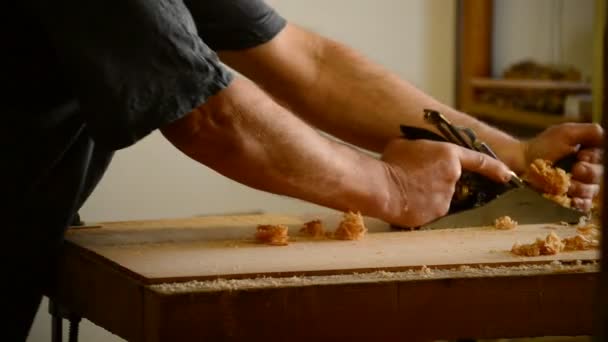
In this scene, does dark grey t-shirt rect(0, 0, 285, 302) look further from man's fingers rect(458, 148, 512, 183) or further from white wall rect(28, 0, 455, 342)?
white wall rect(28, 0, 455, 342)

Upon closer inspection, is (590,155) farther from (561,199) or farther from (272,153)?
(272,153)

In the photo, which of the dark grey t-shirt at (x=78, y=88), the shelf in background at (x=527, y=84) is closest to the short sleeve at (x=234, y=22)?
the dark grey t-shirt at (x=78, y=88)

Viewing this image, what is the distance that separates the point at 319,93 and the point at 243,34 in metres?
0.18

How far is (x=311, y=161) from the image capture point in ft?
3.91

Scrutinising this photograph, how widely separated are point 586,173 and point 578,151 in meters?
0.06

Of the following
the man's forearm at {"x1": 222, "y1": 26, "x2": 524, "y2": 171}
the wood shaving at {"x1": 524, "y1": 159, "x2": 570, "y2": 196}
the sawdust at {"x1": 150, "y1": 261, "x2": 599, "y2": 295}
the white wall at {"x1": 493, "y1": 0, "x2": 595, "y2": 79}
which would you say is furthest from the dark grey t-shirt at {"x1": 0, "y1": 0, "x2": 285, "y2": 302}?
the white wall at {"x1": 493, "y1": 0, "x2": 595, "y2": 79}

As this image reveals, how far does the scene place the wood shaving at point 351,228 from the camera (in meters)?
1.22

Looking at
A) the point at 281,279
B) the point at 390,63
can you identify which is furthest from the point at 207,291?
the point at 390,63

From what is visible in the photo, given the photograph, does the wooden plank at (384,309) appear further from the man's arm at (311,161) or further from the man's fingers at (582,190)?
the man's fingers at (582,190)

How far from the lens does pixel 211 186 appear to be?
277cm

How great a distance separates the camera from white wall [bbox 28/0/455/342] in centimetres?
261

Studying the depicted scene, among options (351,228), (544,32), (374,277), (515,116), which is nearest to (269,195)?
(515,116)

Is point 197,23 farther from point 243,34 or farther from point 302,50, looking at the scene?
point 302,50

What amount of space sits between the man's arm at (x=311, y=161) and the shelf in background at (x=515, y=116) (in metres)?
1.48
